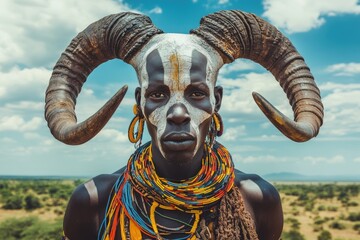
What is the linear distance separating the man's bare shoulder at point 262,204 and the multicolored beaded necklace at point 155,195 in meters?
0.26

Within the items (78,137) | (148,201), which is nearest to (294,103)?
(148,201)

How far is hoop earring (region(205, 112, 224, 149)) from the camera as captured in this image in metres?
4.57

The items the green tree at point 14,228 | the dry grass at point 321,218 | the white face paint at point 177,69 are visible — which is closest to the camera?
the white face paint at point 177,69

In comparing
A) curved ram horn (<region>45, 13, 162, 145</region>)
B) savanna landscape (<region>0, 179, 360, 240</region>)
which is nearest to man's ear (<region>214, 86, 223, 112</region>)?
curved ram horn (<region>45, 13, 162, 145</region>)

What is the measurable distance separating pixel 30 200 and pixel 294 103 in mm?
46945

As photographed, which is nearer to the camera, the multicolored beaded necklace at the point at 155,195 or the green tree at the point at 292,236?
the multicolored beaded necklace at the point at 155,195

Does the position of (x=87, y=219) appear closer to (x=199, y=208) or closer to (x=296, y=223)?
(x=199, y=208)

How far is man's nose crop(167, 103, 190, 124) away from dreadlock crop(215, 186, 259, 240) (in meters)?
0.85

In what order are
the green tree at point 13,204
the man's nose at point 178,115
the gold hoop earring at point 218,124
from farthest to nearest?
1. the green tree at point 13,204
2. the gold hoop earring at point 218,124
3. the man's nose at point 178,115

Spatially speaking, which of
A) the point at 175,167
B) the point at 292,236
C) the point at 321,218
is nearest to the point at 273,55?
the point at 175,167

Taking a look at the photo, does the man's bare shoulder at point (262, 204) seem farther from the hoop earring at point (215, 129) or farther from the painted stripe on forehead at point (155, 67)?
the painted stripe on forehead at point (155, 67)

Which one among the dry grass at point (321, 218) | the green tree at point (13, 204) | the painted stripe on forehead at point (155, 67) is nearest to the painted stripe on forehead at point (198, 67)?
the painted stripe on forehead at point (155, 67)

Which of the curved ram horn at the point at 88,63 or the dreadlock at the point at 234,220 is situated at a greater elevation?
the curved ram horn at the point at 88,63

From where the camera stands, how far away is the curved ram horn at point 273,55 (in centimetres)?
449
